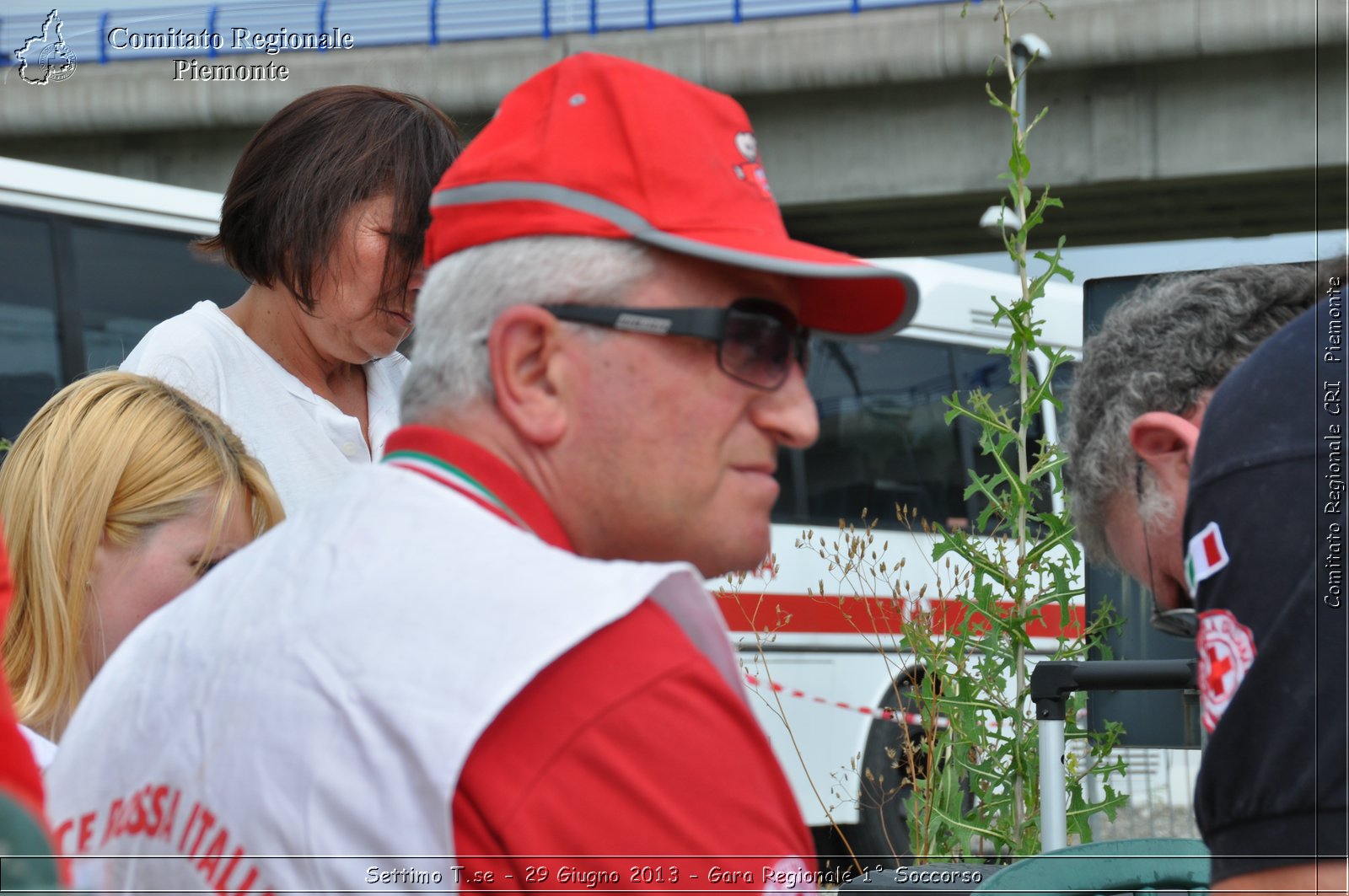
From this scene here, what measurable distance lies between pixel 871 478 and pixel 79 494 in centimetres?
755

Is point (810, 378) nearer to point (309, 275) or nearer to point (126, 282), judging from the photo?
point (126, 282)

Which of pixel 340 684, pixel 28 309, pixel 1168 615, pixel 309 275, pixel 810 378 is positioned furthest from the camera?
pixel 810 378

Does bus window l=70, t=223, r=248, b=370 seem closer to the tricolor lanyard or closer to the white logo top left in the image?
the white logo top left

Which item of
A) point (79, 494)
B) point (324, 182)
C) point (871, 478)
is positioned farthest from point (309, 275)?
point (871, 478)

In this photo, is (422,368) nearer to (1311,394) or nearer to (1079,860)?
(1311,394)

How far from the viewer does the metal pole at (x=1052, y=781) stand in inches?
104

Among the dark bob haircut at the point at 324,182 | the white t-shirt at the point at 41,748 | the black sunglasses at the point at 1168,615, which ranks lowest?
the white t-shirt at the point at 41,748

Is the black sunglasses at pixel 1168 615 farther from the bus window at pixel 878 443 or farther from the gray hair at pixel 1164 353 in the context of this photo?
the bus window at pixel 878 443

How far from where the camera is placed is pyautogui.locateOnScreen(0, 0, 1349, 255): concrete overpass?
1429 cm

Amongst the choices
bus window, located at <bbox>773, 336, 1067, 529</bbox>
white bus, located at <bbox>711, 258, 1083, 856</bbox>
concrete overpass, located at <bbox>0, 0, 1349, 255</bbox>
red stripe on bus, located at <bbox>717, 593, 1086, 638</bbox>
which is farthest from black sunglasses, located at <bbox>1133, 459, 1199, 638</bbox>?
concrete overpass, located at <bbox>0, 0, 1349, 255</bbox>

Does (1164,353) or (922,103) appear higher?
(922,103)

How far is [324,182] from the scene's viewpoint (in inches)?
109

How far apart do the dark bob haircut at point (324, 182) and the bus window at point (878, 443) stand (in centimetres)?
626

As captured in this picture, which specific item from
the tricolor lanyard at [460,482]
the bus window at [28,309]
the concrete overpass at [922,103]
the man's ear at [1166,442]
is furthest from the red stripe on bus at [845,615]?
the concrete overpass at [922,103]
